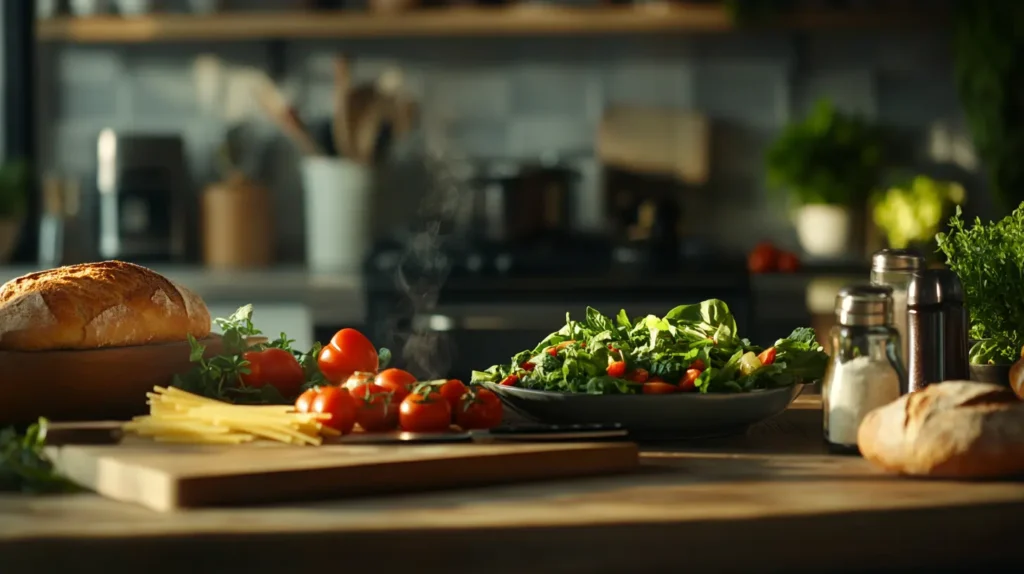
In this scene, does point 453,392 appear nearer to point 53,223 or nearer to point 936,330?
point 936,330

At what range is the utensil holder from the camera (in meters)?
4.24

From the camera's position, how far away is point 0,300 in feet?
5.30

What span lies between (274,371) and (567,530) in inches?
23.8

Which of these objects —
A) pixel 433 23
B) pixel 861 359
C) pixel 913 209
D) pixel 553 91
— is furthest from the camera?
pixel 553 91

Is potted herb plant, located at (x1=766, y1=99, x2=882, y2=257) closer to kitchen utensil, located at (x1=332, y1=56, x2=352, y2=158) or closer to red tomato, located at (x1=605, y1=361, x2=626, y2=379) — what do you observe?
kitchen utensil, located at (x1=332, y1=56, x2=352, y2=158)

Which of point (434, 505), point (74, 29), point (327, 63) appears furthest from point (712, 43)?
point (434, 505)

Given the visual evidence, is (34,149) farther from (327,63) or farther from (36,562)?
(36,562)

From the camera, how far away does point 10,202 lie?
14.2 ft

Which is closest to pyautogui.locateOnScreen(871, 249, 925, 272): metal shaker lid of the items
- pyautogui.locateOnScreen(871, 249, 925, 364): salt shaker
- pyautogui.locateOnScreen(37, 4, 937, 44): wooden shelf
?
pyautogui.locateOnScreen(871, 249, 925, 364): salt shaker

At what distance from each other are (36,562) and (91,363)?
47 centimetres

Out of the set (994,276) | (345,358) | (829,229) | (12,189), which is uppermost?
(12,189)

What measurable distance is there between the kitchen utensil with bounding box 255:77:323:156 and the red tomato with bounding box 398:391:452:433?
2.94 m

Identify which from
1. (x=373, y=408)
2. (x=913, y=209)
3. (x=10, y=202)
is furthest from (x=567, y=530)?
(x=10, y=202)

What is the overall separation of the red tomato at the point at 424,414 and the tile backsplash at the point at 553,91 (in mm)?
3069
